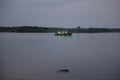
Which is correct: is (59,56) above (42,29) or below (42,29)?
below

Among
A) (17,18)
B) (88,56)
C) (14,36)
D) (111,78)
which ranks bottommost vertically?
(111,78)

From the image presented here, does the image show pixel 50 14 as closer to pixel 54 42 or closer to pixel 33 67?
pixel 54 42

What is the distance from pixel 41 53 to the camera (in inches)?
155

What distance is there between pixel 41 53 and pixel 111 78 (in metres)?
1.02

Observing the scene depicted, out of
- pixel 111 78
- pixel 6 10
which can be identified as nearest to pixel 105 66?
pixel 111 78

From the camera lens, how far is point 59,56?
393 cm

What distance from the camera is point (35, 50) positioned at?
12.9 feet

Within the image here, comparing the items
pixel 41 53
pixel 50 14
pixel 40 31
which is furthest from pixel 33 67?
pixel 50 14

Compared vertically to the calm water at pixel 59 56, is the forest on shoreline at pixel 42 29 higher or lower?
higher

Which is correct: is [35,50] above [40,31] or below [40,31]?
below

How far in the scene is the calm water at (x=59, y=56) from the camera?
3.86 metres

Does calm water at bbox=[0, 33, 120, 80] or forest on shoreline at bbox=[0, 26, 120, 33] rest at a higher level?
forest on shoreline at bbox=[0, 26, 120, 33]

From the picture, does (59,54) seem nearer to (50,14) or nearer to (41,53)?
(41,53)

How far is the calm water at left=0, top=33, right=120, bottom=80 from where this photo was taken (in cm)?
386
